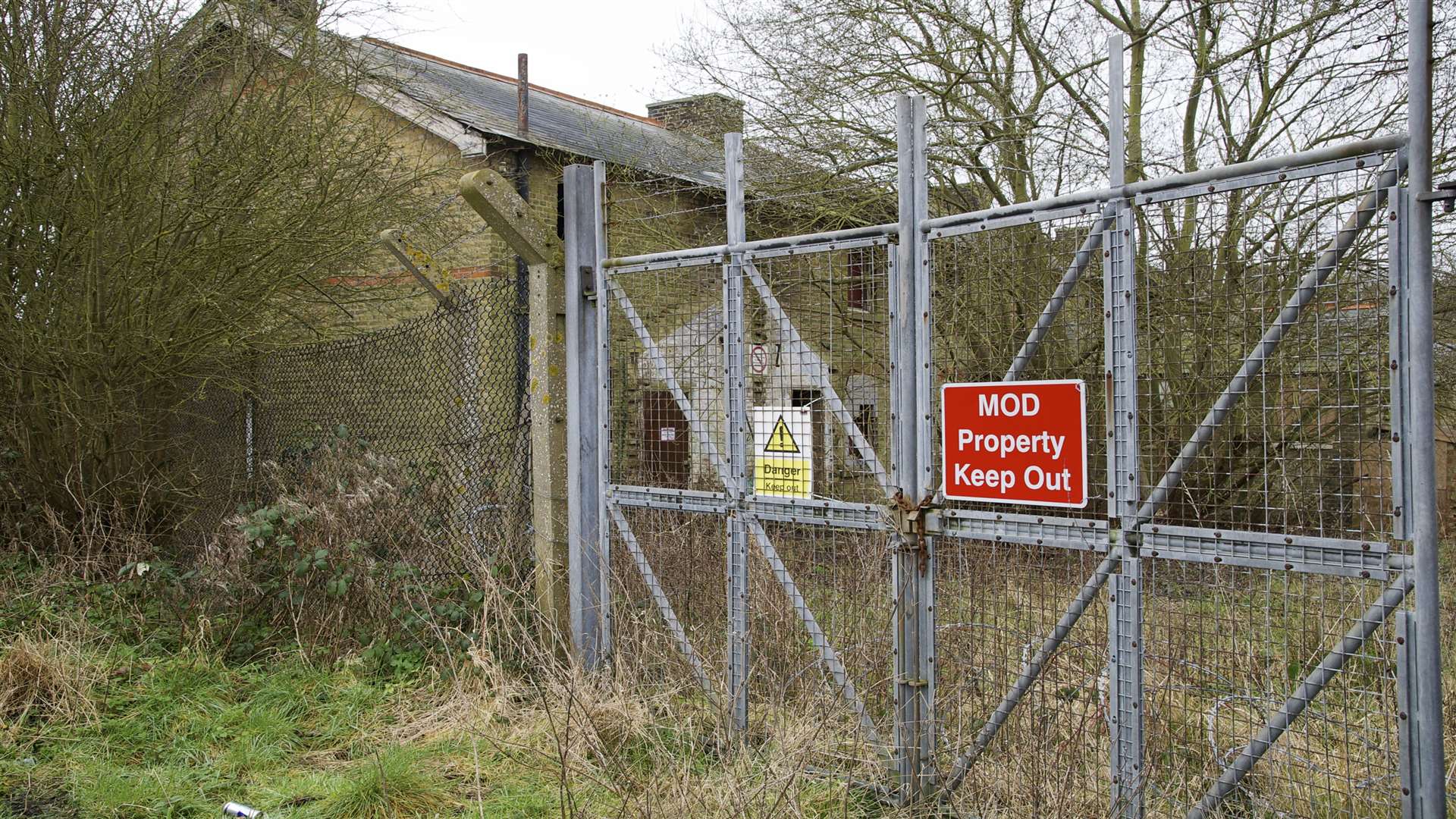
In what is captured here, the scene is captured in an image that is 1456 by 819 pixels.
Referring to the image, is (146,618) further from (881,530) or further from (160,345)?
(881,530)

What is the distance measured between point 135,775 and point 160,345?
3658 mm

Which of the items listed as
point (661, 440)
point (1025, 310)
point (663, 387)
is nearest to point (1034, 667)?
point (661, 440)

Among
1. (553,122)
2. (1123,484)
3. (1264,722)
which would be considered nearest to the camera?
(1264,722)

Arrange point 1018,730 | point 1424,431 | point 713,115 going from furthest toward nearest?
point 713,115 → point 1018,730 → point 1424,431

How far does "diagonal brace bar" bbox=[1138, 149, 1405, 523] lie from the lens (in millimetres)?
3082

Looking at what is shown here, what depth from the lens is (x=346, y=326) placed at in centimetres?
1212

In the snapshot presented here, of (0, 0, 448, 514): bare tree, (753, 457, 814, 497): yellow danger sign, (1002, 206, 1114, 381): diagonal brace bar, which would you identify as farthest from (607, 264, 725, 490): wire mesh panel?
(0, 0, 448, 514): bare tree

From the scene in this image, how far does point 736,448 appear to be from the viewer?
486 cm

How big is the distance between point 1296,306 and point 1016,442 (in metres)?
1.02

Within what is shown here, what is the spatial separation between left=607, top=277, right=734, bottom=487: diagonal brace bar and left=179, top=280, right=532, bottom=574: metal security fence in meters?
1.02

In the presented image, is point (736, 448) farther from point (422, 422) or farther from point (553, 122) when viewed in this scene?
point (553, 122)

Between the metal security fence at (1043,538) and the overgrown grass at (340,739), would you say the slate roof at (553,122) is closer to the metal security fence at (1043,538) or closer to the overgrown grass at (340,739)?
the overgrown grass at (340,739)

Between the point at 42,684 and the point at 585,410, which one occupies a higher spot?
the point at 585,410

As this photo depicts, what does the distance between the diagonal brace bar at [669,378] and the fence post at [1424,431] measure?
2.64m
